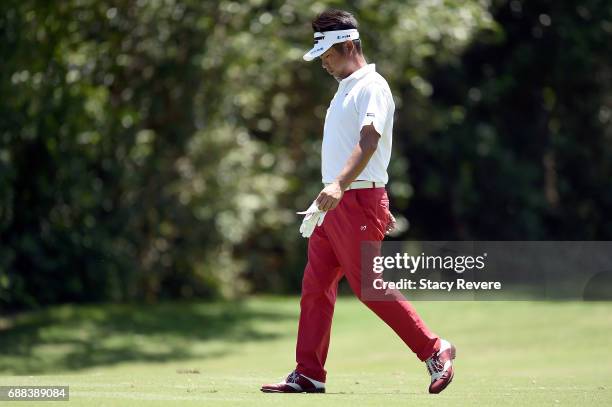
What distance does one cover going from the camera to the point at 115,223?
64.1ft

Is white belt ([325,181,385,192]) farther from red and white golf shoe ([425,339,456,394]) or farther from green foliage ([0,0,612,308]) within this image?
green foliage ([0,0,612,308])

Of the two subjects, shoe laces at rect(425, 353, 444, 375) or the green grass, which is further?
the green grass

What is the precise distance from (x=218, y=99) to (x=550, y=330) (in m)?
6.20

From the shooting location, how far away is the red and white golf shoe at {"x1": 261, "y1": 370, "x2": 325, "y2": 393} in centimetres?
752

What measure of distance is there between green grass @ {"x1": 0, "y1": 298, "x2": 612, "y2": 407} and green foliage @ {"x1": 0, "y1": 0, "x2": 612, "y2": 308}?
0.80 metres

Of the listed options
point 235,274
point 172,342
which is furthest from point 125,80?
point 235,274

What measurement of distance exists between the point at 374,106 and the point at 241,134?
51.0ft

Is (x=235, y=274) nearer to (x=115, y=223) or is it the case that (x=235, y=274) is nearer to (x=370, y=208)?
(x=115, y=223)

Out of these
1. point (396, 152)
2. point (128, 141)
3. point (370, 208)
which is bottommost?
point (396, 152)

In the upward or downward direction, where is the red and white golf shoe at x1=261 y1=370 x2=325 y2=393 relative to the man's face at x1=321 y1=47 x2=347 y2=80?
downward

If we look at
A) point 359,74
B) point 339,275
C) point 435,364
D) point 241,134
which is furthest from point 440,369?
point 241,134

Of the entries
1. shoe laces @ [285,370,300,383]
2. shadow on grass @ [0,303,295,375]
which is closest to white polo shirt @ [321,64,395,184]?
shoe laces @ [285,370,300,383]

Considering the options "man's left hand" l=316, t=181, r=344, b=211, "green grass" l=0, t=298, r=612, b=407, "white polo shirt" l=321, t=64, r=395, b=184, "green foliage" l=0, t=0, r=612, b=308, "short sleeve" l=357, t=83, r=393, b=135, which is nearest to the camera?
"man's left hand" l=316, t=181, r=344, b=211

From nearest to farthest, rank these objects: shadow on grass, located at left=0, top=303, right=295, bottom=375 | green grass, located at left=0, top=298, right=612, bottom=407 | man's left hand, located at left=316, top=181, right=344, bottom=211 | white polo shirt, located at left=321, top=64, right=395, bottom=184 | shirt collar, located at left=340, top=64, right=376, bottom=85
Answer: man's left hand, located at left=316, top=181, right=344, bottom=211 < white polo shirt, located at left=321, top=64, right=395, bottom=184 < shirt collar, located at left=340, top=64, right=376, bottom=85 < green grass, located at left=0, top=298, right=612, bottom=407 < shadow on grass, located at left=0, top=303, right=295, bottom=375
